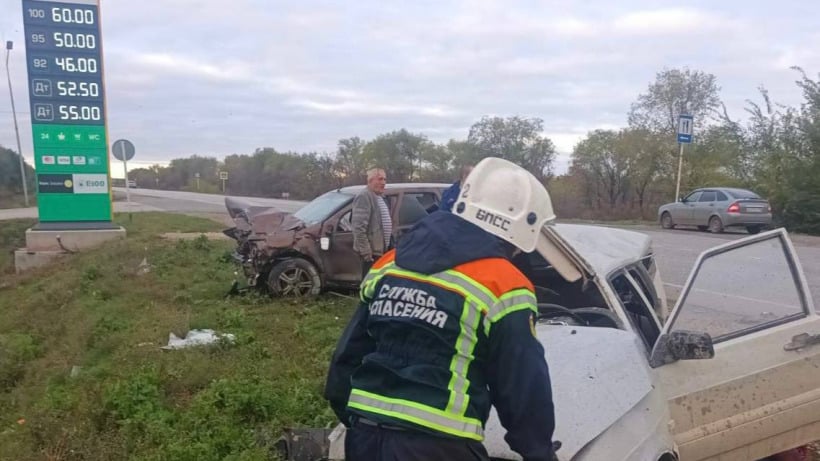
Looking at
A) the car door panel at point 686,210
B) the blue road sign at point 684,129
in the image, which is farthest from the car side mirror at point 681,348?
the blue road sign at point 684,129

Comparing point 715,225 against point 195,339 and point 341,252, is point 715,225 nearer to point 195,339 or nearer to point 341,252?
point 341,252

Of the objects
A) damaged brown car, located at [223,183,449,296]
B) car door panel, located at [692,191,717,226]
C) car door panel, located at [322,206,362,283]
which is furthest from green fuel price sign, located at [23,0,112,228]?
car door panel, located at [692,191,717,226]

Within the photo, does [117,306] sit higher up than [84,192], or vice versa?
[84,192]

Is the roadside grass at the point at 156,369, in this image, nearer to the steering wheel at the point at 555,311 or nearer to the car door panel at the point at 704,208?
the steering wheel at the point at 555,311

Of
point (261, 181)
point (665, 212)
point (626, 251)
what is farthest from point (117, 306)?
→ point (261, 181)

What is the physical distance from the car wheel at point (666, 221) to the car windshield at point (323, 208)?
15.4m

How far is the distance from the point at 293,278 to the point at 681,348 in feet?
20.0

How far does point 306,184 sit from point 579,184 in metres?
27.3

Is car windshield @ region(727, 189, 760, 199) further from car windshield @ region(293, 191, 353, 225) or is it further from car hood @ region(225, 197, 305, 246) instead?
car hood @ region(225, 197, 305, 246)

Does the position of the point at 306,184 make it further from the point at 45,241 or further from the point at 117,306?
the point at 117,306

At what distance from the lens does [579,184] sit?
35.5 m

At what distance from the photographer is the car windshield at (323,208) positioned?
841 centimetres

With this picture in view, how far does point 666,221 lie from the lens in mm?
21438

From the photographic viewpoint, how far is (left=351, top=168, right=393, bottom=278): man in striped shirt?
297 inches
